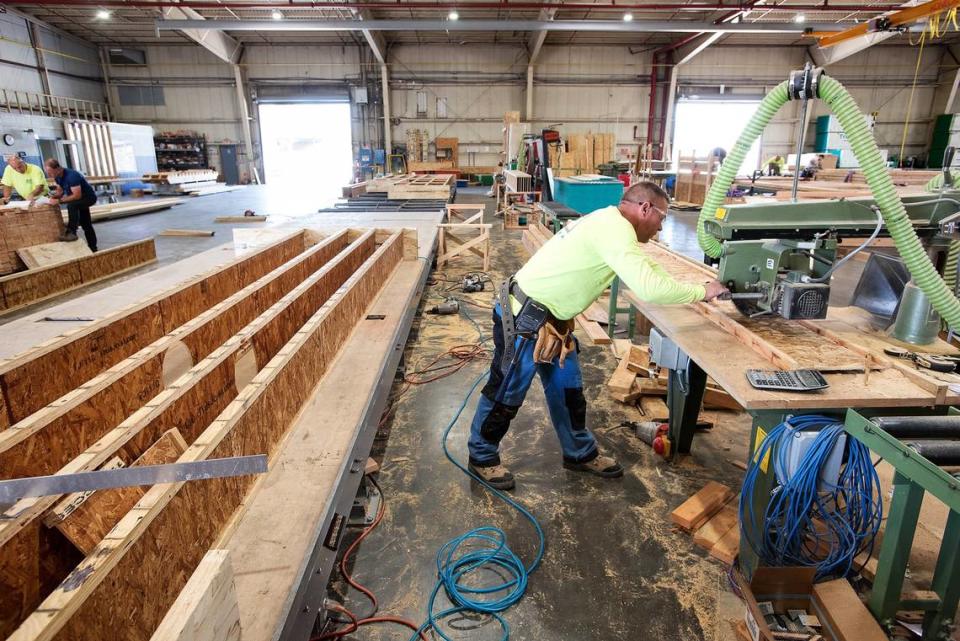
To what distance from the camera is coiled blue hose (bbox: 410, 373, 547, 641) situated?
229 centimetres

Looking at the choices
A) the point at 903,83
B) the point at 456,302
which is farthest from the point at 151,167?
the point at 903,83

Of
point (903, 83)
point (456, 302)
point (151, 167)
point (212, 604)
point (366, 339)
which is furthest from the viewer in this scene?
point (903, 83)

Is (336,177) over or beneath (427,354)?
over

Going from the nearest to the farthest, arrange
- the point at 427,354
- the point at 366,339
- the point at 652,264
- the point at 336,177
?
the point at 652,264 → the point at 366,339 → the point at 427,354 → the point at 336,177

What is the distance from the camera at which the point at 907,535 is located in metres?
1.80

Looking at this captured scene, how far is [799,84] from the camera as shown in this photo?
7.75 feet

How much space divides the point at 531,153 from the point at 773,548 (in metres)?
10.6

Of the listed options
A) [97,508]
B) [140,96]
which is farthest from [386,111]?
[97,508]

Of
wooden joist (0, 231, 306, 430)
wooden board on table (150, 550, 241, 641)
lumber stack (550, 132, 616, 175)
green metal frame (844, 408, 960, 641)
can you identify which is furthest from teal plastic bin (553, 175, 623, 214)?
wooden board on table (150, 550, 241, 641)

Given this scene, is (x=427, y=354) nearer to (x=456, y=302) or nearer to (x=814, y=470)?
Result: (x=456, y=302)

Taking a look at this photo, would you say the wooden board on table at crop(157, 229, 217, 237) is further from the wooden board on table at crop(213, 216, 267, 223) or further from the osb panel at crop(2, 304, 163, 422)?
the osb panel at crop(2, 304, 163, 422)

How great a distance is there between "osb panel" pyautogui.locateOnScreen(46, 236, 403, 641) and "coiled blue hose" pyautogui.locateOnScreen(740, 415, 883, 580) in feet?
6.46

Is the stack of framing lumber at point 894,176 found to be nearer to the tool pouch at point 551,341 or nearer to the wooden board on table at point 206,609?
the tool pouch at point 551,341

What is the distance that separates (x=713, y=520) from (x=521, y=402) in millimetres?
1164
